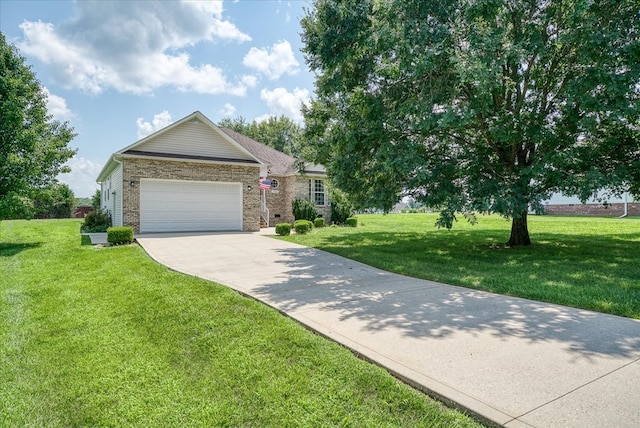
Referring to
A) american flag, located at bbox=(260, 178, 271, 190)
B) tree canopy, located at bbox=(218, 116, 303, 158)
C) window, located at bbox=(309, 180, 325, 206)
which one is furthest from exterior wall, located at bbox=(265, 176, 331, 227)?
tree canopy, located at bbox=(218, 116, 303, 158)

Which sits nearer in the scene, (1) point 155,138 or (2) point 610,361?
(2) point 610,361

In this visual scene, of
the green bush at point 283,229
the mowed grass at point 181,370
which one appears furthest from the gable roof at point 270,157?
the mowed grass at point 181,370

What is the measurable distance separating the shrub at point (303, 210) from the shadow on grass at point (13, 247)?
11.4 meters

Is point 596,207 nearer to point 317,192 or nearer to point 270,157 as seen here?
point 317,192

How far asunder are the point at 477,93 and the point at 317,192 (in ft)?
48.3

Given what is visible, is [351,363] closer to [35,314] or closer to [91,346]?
[91,346]

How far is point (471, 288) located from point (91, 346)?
5.78m

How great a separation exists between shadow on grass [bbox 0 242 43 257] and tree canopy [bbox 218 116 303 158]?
115 feet

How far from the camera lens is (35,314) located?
5.36 metres

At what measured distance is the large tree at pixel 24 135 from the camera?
38.5 feet

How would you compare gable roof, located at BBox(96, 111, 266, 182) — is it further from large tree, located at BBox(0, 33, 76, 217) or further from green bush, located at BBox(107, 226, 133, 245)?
green bush, located at BBox(107, 226, 133, 245)

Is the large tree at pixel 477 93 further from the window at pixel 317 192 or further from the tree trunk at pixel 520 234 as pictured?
the window at pixel 317 192

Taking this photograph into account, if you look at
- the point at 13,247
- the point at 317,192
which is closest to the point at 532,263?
the point at 317,192

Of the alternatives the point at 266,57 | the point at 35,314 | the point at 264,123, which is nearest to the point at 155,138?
the point at 266,57
